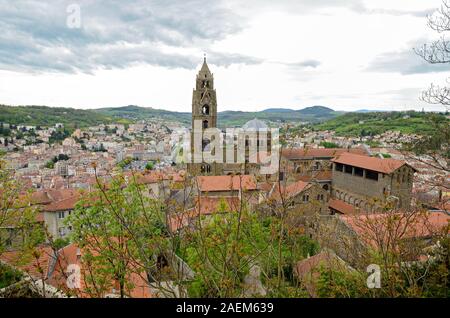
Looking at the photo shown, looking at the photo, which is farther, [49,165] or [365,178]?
[49,165]

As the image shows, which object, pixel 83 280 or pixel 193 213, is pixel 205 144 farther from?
pixel 193 213

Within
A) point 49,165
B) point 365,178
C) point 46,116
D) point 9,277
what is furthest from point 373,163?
point 46,116

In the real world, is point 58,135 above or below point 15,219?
above

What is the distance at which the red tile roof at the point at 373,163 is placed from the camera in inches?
1198

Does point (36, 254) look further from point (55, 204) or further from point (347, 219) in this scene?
point (55, 204)

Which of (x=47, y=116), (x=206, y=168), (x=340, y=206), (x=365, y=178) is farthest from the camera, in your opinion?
(x=47, y=116)

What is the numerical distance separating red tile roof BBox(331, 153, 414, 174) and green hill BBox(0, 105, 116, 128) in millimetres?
131099

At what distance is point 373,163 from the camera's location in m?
33.1

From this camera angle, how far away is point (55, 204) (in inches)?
1200

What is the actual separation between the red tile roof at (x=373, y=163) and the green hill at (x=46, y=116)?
430ft

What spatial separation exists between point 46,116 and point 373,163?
15528 cm

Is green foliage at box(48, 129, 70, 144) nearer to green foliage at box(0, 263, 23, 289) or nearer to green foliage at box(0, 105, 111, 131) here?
green foliage at box(0, 105, 111, 131)

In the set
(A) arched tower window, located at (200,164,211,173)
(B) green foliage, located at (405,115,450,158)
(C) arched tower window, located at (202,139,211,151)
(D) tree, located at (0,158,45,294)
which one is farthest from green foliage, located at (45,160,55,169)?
(B) green foliage, located at (405,115,450,158)
